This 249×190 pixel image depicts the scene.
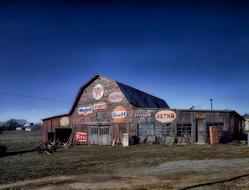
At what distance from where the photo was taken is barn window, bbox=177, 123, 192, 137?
88.1 feet

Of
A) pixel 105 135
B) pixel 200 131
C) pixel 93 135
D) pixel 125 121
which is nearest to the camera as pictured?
pixel 200 131

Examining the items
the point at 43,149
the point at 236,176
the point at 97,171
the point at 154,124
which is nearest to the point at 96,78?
the point at 154,124

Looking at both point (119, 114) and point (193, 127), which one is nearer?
point (193, 127)

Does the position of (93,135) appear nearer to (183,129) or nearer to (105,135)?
(105,135)

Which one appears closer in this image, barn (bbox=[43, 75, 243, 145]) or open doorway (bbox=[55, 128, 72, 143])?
barn (bbox=[43, 75, 243, 145])

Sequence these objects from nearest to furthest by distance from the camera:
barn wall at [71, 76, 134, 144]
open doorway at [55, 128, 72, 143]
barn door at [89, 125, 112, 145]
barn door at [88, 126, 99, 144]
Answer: barn wall at [71, 76, 134, 144] < barn door at [89, 125, 112, 145] < barn door at [88, 126, 99, 144] < open doorway at [55, 128, 72, 143]

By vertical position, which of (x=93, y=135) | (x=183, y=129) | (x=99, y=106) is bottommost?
(x=93, y=135)

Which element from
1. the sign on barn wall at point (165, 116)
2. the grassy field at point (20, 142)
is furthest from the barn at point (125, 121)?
the grassy field at point (20, 142)

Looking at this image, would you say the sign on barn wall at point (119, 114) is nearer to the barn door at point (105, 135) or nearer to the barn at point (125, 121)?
the barn at point (125, 121)

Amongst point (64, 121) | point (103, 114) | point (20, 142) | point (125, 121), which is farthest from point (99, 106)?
point (20, 142)

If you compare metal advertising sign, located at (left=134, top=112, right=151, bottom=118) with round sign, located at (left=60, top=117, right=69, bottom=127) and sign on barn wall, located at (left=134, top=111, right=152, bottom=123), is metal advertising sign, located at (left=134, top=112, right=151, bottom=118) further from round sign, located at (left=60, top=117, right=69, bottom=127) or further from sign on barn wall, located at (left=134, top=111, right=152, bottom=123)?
round sign, located at (left=60, top=117, right=69, bottom=127)

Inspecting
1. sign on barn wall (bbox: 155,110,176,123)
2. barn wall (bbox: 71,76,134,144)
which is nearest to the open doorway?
barn wall (bbox: 71,76,134,144)

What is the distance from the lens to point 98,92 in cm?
3222

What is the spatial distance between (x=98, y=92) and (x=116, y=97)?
2823 mm
